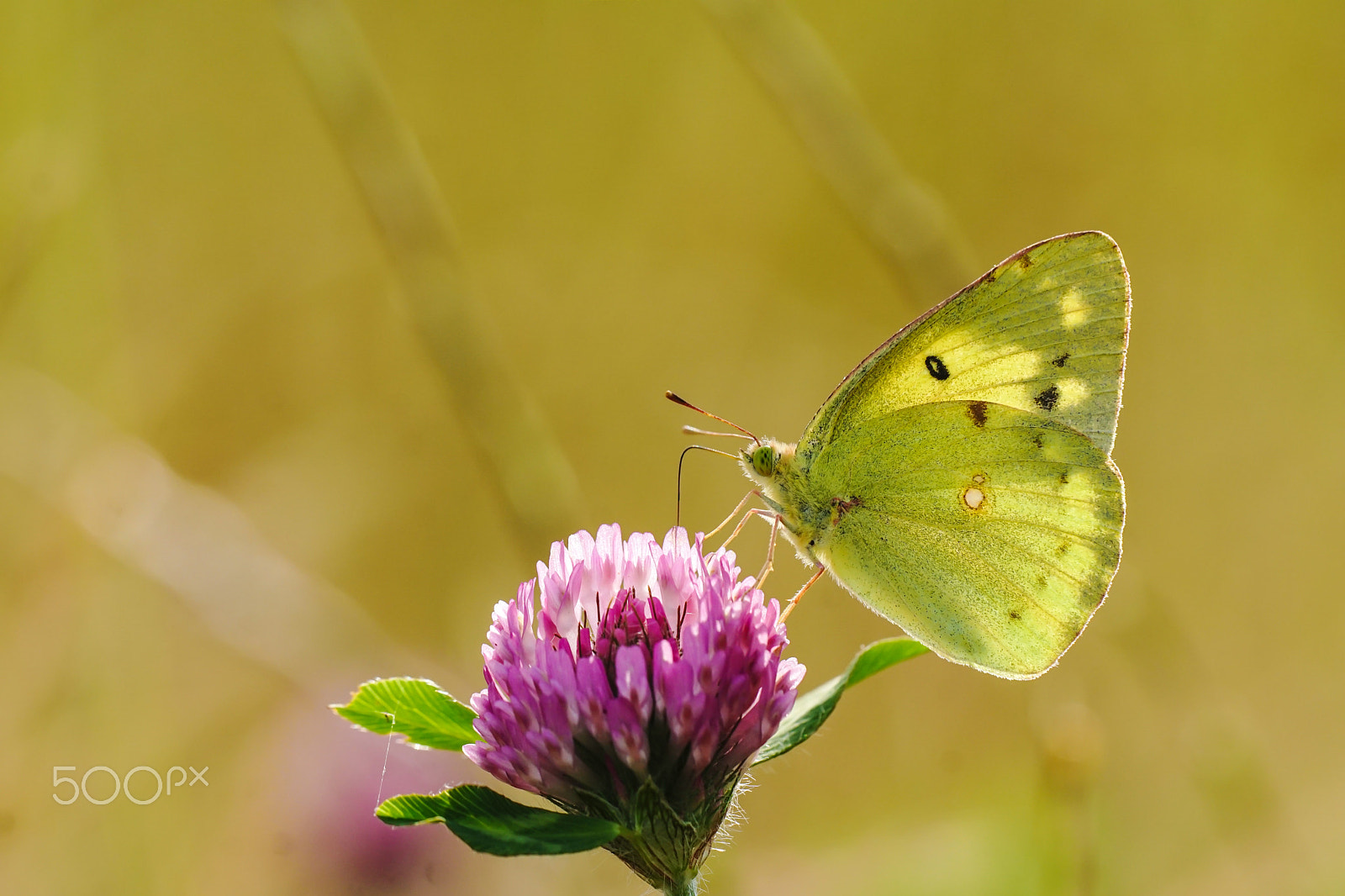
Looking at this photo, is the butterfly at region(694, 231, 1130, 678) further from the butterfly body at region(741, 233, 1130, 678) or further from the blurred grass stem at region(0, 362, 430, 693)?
the blurred grass stem at region(0, 362, 430, 693)

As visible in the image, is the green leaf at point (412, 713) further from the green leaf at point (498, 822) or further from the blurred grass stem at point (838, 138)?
the blurred grass stem at point (838, 138)

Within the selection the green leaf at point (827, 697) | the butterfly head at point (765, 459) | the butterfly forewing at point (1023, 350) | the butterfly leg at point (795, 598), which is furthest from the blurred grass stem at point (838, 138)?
the green leaf at point (827, 697)

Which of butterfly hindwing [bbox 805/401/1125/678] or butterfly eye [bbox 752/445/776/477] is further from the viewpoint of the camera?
butterfly eye [bbox 752/445/776/477]

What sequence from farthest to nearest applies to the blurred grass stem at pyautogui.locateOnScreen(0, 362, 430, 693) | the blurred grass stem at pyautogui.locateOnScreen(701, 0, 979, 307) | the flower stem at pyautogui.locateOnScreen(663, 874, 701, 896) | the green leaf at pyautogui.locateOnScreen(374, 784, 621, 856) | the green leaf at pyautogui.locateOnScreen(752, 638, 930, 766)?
the blurred grass stem at pyautogui.locateOnScreen(0, 362, 430, 693) < the blurred grass stem at pyautogui.locateOnScreen(701, 0, 979, 307) < the green leaf at pyautogui.locateOnScreen(752, 638, 930, 766) < the flower stem at pyautogui.locateOnScreen(663, 874, 701, 896) < the green leaf at pyautogui.locateOnScreen(374, 784, 621, 856)

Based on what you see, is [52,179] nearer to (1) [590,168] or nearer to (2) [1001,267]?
(2) [1001,267]

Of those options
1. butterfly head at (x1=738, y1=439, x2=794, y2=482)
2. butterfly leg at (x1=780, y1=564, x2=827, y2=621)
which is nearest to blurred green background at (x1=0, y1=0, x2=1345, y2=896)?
butterfly head at (x1=738, y1=439, x2=794, y2=482)

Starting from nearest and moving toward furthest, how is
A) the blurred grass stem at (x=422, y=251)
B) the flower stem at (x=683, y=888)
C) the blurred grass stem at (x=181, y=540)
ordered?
the flower stem at (x=683, y=888) → the blurred grass stem at (x=422, y=251) → the blurred grass stem at (x=181, y=540)
